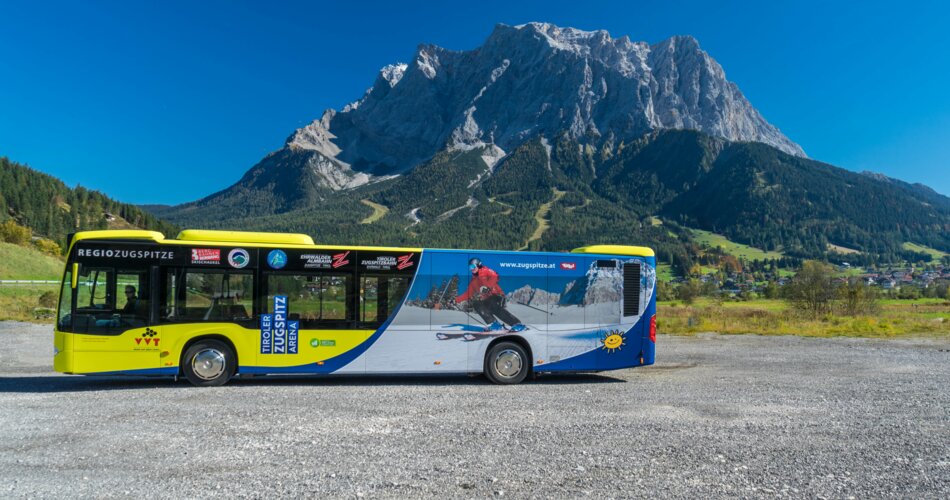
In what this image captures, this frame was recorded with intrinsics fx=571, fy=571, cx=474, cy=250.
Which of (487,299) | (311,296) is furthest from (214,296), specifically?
(487,299)

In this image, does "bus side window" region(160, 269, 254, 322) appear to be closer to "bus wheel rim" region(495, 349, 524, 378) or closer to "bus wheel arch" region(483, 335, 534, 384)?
"bus wheel arch" region(483, 335, 534, 384)

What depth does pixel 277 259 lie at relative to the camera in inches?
539

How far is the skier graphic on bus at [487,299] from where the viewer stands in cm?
1428

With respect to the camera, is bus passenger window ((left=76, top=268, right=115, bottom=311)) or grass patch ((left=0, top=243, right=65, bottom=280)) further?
grass patch ((left=0, top=243, right=65, bottom=280))

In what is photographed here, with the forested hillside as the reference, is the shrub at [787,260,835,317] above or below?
below

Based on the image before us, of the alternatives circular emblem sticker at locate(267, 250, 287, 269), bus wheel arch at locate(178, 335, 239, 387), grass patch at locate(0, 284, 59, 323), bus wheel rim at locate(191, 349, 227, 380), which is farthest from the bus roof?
grass patch at locate(0, 284, 59, 323)

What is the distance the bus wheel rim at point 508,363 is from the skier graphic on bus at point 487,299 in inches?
24.6

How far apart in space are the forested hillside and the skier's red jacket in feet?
409

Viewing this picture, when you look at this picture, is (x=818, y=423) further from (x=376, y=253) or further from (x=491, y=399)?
(x=376, y=253)

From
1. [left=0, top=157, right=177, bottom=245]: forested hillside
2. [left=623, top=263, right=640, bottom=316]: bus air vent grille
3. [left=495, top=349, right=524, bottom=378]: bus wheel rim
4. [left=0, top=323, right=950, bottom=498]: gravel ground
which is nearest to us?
[left=0, top=323, right=950, bottom=498]: gravel ground

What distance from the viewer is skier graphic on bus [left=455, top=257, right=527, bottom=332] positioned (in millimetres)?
14281

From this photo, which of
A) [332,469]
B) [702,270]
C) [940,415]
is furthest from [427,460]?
[702,270]

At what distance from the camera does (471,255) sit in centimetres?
1441

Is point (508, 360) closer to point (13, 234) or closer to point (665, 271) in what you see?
point (13, 234)
